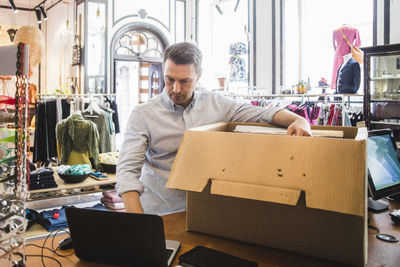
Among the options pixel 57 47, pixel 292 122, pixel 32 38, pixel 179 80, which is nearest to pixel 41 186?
pixel 179 80

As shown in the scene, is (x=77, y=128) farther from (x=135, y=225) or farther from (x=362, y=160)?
(x=362, y=160)

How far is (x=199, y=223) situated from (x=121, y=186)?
0.36 m

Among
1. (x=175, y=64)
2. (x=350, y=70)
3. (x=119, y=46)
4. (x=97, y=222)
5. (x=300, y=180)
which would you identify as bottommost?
(x=97, y=222)

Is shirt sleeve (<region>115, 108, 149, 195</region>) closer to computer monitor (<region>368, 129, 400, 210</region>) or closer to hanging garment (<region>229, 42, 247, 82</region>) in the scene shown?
computer monitor (<region>368, 129, 400, 210</region>)

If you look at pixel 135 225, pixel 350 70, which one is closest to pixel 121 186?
pixel 135 225

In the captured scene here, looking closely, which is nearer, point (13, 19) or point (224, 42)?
point (224, 42)

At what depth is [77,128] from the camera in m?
4.38

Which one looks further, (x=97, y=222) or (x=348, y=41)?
(x=348, y=41)

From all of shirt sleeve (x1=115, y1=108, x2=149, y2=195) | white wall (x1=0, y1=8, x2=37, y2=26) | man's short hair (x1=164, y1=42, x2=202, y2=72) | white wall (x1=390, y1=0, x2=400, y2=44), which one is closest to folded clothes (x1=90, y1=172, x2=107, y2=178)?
shirt sleeve (x1=115, y1=108, x2=149, y2=195)

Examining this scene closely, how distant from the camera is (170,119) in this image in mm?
1724

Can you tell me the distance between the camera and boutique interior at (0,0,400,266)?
888 mm

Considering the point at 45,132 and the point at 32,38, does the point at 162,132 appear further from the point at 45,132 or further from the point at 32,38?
the point at 32,38

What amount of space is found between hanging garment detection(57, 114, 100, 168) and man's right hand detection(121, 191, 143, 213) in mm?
3238

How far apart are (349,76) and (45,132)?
444cm
